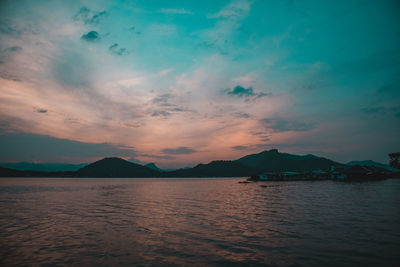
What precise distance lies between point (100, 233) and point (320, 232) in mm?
18189

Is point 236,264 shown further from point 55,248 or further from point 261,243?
point 55,248

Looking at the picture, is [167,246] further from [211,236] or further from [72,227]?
[72,227]

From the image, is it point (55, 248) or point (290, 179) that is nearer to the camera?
point (55, 248)

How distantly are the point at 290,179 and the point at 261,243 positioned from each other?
439ft

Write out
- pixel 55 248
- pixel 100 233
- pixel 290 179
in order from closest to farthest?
pixel 55 248, pixel 100 233, pixel 290 179

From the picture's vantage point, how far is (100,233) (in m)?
18.4

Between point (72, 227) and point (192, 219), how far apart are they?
11848mm

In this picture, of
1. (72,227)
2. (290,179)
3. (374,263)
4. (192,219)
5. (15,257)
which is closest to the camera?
(374,263)

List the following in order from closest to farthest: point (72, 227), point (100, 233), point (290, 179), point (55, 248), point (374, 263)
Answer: point (374, 263), point (55, 248), point (100, 233), point (72, 227), point (290, 179)

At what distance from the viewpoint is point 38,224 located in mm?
21859

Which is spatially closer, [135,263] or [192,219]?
[135,263]

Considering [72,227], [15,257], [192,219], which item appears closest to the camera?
[15,257]

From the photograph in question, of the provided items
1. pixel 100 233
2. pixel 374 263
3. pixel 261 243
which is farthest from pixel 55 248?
pixel 374 263

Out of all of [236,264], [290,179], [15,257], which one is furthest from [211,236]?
[290,179]
